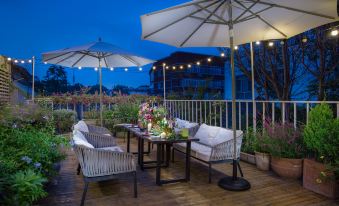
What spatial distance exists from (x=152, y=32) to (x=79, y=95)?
604 centimetres

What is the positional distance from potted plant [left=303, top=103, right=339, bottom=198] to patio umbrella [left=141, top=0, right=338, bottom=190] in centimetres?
84

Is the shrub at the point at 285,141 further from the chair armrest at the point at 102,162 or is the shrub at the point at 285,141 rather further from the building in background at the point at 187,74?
the building in background at the point at 187,74

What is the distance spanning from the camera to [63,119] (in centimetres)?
820

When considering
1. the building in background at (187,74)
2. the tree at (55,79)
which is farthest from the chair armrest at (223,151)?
the tree at (55,79)

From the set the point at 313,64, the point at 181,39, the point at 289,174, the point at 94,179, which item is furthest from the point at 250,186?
the point at 313,64

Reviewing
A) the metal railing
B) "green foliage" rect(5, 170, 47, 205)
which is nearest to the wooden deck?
"green foliage" rect(5, 170, 47, 205)

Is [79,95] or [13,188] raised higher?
[79,95]

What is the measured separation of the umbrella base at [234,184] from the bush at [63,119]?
19.7 feet

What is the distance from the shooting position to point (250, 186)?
3.60m

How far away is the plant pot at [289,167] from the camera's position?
383 cm

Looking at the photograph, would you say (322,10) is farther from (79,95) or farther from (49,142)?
(79,95)

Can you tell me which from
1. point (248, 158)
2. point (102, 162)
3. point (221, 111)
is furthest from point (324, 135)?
point (221, 111)

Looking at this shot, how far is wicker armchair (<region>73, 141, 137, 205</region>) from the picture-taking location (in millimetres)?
3037

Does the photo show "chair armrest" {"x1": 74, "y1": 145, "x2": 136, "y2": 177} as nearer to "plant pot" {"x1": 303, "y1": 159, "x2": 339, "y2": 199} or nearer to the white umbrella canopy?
the white umbrella canopy
